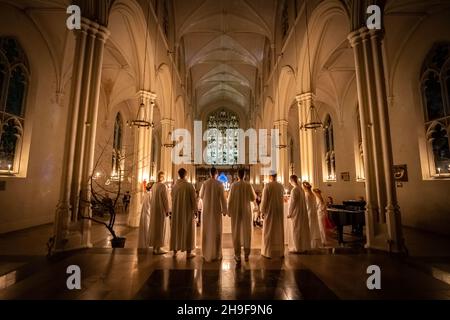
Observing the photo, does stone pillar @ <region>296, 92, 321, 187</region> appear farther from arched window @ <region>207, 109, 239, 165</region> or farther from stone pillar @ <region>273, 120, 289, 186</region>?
arched window @ <region>207, 109, 239, 165</region>

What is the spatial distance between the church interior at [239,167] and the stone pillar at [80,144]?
3 centimetres

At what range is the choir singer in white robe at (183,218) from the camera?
429 cm

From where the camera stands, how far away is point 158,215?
15.6 ft

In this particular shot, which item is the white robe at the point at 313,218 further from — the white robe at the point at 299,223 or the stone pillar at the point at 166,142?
the stone pillar at the point at 166,142

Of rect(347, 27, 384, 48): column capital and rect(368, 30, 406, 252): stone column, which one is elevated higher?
rect(347, 27, 384, 48): column capital

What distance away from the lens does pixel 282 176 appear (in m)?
11.1

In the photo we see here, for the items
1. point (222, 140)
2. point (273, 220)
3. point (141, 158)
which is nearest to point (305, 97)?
point (273, 220)

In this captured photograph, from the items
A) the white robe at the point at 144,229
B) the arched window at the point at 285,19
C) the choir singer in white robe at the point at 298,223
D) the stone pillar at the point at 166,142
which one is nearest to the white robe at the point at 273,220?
the choir singer in white robe at the point at 298,223

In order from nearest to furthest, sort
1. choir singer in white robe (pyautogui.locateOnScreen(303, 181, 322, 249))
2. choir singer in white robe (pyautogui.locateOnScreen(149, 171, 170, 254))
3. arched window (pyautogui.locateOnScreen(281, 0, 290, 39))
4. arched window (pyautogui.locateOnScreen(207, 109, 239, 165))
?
choir singer in white robe (pyautogui.locateOnScreen(149, 171, 170, 254))
choir singer in white robe (pyautogui.locateOnScreen(303, 181, 322, 249))
arched window (pyautogui.locateOnScreen(281, 0, 290, 39))
arched window (pyautogui.locateOnScreen(207, 109, 239, 165))

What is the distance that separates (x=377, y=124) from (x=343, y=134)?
8412mm

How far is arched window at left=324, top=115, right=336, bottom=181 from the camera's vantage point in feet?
44.7

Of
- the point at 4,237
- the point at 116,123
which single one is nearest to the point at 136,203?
the point at 4,237

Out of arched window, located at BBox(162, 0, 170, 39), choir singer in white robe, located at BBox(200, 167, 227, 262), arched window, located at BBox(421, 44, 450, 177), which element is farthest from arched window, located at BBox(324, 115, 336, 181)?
choir singer in white robe, located at BBox(200, 167, 227, 262)
